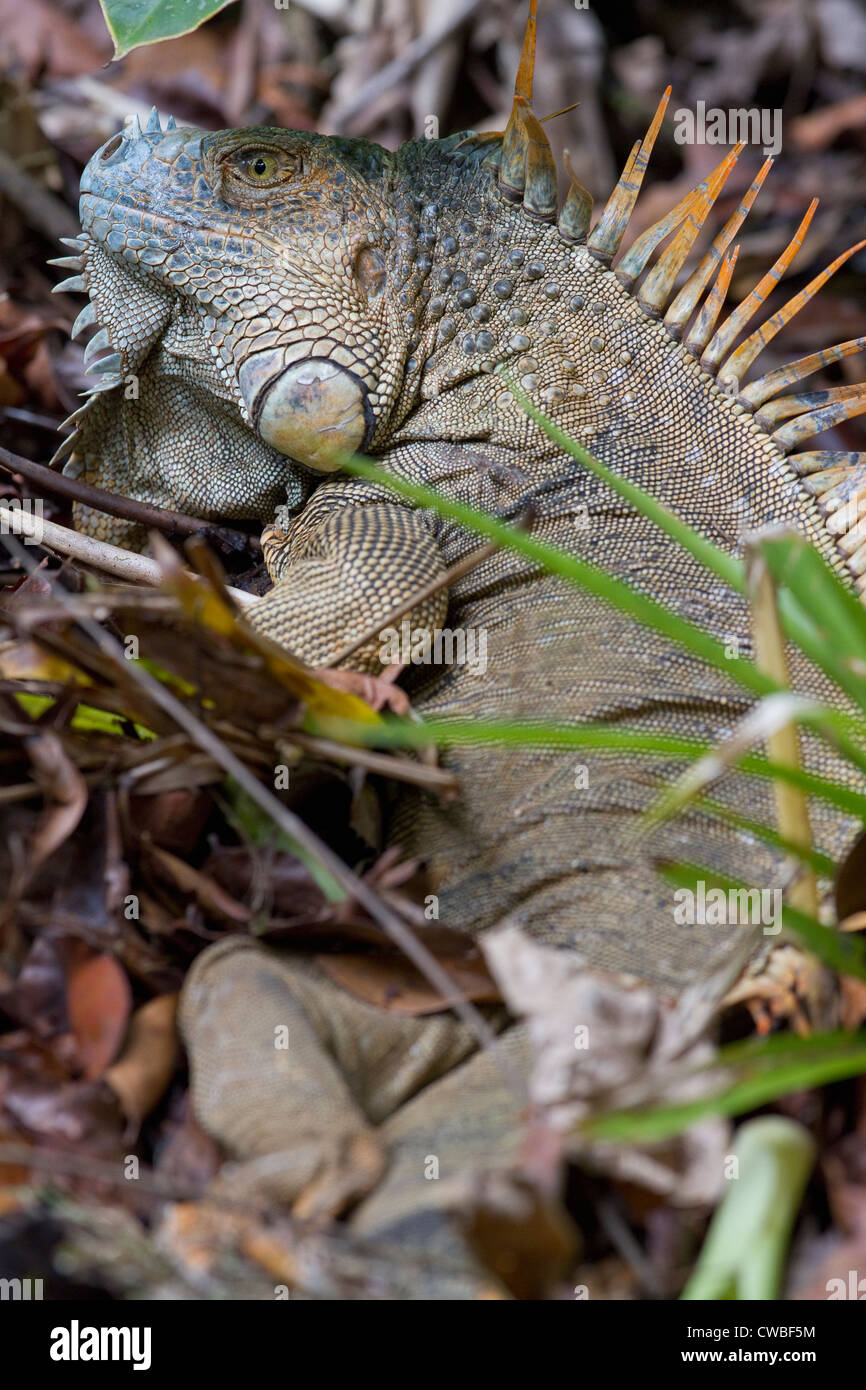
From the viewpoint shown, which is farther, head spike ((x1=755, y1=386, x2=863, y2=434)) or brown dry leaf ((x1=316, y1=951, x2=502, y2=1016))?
head spike ((x1=755, y1=386, x2=863, y2=434))

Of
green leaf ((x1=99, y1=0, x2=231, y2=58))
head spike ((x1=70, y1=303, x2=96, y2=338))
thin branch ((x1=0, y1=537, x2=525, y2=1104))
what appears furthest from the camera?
head spike ((x1=70, y1=303, x2=96, y2=338))

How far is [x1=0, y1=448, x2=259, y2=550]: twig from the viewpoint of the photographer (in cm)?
450

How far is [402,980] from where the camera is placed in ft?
10.5

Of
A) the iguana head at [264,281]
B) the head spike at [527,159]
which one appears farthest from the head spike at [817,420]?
the iguana head at [264,281]

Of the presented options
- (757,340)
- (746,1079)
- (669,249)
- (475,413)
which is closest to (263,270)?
(475,413)

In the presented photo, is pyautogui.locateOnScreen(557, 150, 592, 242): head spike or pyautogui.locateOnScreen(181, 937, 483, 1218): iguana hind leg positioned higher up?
pyautogui.locateOnScreen(557, 150, 592, 242): head spike

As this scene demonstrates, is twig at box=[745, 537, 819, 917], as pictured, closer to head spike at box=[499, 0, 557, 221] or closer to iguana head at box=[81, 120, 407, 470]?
iguana head at box=[81, 120, 407, 470]

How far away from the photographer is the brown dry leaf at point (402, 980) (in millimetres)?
3156

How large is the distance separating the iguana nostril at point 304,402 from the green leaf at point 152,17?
0.95 metres

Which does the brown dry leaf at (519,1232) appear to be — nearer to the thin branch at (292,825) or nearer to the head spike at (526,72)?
the thin branch at (292,825)

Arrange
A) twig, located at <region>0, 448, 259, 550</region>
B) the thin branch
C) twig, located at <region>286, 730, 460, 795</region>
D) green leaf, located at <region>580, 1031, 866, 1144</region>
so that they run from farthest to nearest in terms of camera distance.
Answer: twig, located at <region>0, 448, 259, 550</region>
twig, located at <region>286, 730, 460, 795</region>
the thin branch
green leaf, located at <region>580, 1031, 866, 1144</region>

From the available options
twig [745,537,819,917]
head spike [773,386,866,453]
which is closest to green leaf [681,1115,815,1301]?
twig [745,537,819,917]
